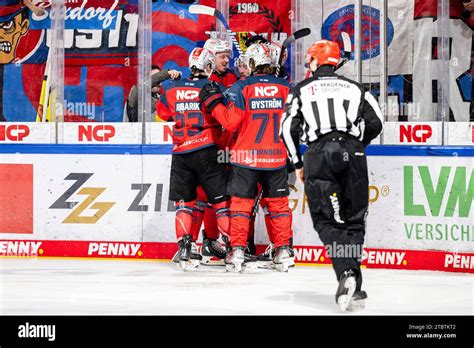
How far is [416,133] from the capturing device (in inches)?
409

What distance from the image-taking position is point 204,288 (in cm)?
888

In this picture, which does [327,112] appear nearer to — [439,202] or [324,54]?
[324,54]

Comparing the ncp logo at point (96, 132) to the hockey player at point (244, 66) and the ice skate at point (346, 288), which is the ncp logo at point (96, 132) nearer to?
the hockey player at point (244, 66)

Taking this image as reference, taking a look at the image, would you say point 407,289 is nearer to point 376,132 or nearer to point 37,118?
point 376,132

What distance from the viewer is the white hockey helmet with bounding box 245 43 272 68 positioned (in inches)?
384

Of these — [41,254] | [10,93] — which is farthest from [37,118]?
[41,254]

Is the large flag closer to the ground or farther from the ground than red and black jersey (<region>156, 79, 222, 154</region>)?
farther from the ground

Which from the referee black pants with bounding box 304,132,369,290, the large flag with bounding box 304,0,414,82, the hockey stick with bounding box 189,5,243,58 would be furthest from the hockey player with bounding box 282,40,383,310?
the hockey stick with bounding box 189,5,243,58

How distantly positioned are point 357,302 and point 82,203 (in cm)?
372

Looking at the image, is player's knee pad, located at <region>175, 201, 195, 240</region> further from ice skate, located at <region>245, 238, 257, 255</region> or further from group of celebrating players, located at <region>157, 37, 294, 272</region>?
ice skate, located at <region>245, 238, 257, 255</region>

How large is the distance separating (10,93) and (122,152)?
137cm

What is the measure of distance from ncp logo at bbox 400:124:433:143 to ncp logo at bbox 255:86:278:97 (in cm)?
140

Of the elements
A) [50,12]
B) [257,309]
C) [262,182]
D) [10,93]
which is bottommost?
[257,309]

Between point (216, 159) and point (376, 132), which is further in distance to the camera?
point (216, 159)
